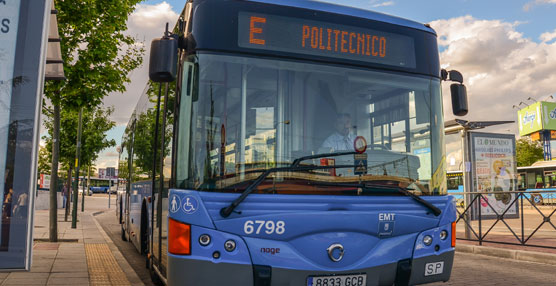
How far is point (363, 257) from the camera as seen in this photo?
4340mm

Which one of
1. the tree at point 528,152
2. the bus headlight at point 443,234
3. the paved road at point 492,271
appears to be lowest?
the paved road at point 492,271

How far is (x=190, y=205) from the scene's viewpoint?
161 inches

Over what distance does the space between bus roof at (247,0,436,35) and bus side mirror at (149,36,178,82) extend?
36.5 inches

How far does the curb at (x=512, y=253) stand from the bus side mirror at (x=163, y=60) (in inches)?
329

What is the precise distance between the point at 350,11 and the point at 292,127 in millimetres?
1407

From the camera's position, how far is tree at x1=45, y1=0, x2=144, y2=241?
454 inches

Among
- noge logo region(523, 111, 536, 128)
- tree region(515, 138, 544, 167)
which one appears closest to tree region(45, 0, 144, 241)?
tree region(515, 138, 544, 167)

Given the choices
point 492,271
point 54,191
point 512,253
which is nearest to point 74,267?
point 54,191

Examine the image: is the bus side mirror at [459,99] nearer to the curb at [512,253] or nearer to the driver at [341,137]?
the driver at [341,137]

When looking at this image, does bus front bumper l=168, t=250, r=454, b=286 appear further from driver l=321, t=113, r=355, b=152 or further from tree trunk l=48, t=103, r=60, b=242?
tree trunk l=48, t=103, r=60, b=242

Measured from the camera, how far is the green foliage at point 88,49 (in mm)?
11527

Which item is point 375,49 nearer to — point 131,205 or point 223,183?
point 223,183

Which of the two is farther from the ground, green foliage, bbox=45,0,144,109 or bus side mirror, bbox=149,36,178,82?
green foliage, bbox=45,0,144,109

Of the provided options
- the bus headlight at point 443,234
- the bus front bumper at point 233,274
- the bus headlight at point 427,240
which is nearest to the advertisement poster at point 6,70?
the bus front bumper at point 233,274
